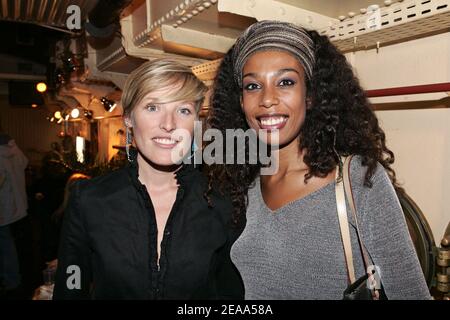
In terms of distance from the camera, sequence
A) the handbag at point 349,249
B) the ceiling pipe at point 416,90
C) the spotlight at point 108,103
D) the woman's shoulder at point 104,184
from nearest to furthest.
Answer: the handbag at point 349,249
the ceiling pipe at point 416,90
the woman's shoulder at point 104,184
the spotlight at point 108,103

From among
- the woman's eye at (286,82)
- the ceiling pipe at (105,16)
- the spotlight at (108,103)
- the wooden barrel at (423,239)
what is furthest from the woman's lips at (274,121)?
the spotlight at (108,103)

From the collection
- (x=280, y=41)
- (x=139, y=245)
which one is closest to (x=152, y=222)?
(x=139, y=245)

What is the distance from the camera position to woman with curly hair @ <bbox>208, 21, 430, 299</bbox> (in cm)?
122

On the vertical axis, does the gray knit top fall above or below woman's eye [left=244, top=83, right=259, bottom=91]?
below

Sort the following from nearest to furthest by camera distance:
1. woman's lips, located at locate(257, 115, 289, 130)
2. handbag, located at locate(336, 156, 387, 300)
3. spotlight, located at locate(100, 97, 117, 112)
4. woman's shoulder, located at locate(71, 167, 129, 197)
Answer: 1. handbag, located at locate(336, 156, 387, 300)
2. woman's lips, located at locate(257, 115, 289, 130)
3. woman's shoulder, located at locate(71, 167, 129, 197)
4. spotlight, located at locate(100, 97, 117, 112)

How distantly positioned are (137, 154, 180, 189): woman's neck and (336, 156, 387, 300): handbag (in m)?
0.79

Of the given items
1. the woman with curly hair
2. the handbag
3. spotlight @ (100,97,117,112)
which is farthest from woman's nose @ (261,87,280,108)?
spotlight @ (100,97,117,112)

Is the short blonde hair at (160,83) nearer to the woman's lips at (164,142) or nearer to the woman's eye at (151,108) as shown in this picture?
the woman's eye at (151,108)

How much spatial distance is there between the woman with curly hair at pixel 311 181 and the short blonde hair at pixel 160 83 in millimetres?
231

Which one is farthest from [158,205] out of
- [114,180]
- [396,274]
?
[396,274]

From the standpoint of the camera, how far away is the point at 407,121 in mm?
1674

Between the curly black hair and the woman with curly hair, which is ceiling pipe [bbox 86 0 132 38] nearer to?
the woman with curly hair

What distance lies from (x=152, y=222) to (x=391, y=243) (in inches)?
37.3

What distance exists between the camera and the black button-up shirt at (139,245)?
144 cm
